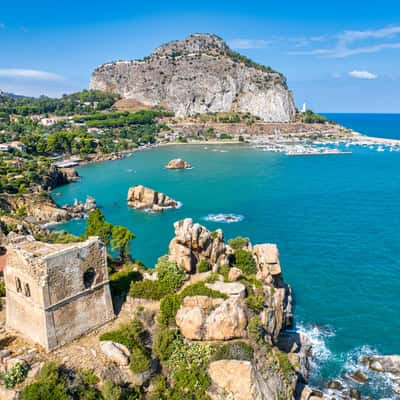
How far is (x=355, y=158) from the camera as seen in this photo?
11831cm

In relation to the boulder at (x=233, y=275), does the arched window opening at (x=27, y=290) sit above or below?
above

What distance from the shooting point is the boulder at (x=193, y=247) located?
2580cm

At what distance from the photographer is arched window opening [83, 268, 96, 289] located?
67.1 feet

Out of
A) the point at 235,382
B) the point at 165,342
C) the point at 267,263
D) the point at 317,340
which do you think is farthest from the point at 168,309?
the point at 317,340

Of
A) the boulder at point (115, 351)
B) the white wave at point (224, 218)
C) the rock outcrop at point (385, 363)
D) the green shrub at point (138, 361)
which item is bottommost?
the rock outcrop at point (385, 363)

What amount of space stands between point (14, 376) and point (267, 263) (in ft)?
60.3

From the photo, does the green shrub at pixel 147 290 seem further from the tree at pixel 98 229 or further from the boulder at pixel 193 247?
the tree at pixel 98 229

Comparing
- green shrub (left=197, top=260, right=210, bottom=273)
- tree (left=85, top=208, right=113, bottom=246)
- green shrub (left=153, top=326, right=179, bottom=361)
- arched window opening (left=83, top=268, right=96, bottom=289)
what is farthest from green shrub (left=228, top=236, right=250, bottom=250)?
arched window opening (left=83, top=268, right=96, bottom=289)

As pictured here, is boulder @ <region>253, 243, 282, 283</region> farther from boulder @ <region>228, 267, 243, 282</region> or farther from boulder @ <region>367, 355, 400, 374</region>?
boulder @ <region>367, 355, 400, 374</region>

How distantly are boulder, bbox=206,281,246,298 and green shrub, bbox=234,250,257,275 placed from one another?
5.72 metres

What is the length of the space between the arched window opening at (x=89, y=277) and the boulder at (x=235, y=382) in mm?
7709

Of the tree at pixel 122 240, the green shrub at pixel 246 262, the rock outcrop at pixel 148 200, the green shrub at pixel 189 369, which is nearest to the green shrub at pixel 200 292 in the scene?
the green shrub at pixel 189 369

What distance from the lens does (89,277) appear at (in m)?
20.7

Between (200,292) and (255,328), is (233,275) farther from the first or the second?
(255,328)
